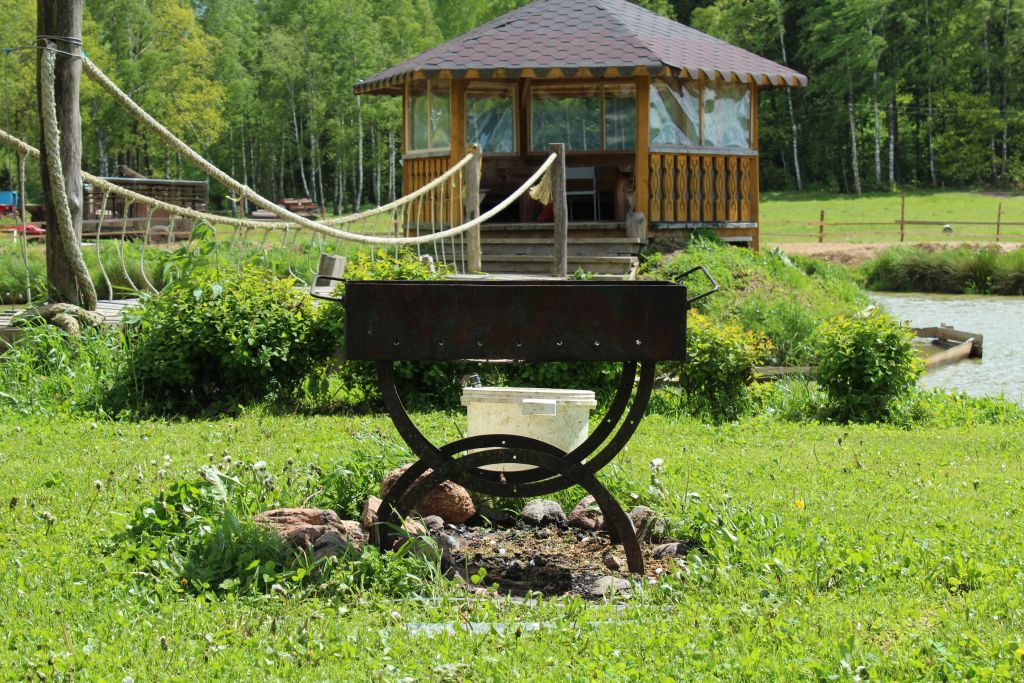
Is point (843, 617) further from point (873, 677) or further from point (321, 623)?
point (321, 623)

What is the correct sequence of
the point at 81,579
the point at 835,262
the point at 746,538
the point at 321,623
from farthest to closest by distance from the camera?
the point at 835,262, the point at 746,538, the point at 81,579, the point at 321,623

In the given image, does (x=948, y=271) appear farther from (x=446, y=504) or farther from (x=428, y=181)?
(x=446, y=504)

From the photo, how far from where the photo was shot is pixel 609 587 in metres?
4.50

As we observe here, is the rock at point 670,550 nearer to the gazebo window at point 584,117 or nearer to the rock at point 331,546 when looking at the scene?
the rock at point 331,546

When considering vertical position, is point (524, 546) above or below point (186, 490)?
below

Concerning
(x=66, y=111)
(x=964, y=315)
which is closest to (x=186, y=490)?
(x=66, y=111)

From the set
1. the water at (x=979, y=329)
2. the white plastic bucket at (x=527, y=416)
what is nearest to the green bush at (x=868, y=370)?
the water at (x=979, y=329)

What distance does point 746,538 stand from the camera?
15.5 feet

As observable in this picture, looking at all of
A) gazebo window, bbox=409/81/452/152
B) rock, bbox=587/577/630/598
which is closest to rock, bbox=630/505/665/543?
rock, bbox=587/577/630/598

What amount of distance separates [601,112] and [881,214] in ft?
94.6

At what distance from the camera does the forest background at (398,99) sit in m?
48.3

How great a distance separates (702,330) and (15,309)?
5.70 m

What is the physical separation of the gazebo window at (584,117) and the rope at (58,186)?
35.0ft

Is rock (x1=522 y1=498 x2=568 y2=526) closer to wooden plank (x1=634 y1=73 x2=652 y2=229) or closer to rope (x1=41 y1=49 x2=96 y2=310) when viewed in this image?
rope (x1=41 y1=49 x2=96 y2=310)
